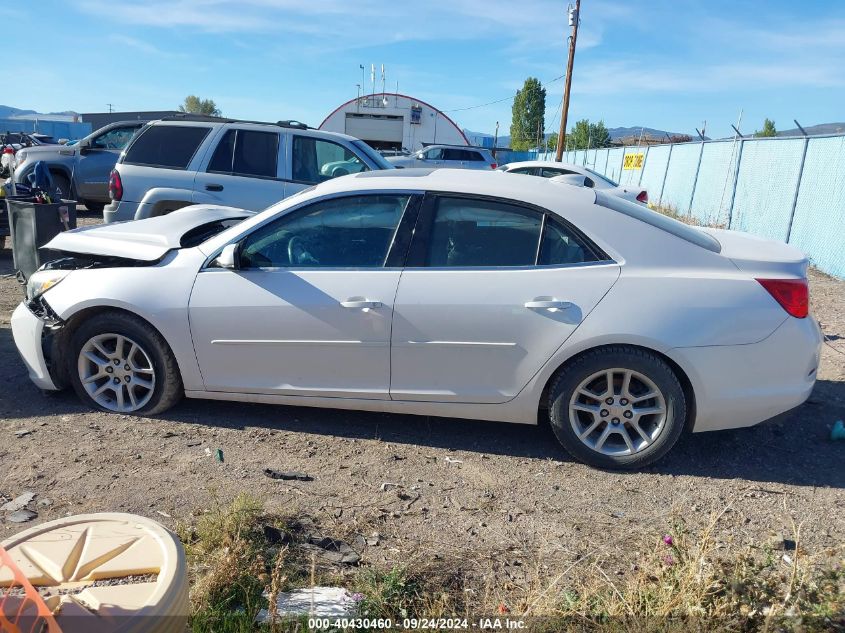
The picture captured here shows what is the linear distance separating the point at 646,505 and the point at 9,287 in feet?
24.5

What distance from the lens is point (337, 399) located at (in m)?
4.16

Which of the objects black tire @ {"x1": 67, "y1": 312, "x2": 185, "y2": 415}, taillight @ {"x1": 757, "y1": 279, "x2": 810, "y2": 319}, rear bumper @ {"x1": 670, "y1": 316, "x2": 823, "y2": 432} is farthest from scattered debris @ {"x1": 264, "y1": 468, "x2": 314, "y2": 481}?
taillight @ {"x1": 757, "y1": 279, "x2": 810, "y2": 319}

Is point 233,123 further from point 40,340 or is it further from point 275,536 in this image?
point 275,536

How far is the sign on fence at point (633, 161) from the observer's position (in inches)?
1013

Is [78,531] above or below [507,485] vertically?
above

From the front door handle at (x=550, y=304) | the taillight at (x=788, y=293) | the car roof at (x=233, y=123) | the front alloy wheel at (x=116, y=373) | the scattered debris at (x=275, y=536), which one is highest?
the car roof at (x=233, y=123)

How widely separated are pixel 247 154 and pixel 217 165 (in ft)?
1.25

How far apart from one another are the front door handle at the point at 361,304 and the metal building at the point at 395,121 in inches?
1719

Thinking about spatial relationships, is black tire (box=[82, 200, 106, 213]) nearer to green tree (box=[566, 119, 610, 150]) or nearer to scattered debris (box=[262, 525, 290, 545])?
scattered debris (box=[262, 525, 290, 545])

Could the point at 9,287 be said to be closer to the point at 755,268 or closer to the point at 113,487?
the point at 113,487

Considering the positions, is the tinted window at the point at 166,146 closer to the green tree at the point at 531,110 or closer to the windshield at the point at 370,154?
the windshield at the point at 370,154

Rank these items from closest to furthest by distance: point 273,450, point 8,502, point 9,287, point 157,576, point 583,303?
point 157,576 → point 8,502 → point 583,303 → point 273,450 → point 9,287

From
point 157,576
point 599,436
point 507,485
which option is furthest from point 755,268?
point 157,576

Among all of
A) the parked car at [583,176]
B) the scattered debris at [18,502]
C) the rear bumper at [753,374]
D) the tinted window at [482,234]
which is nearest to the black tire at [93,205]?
the parked car at [583,176]
